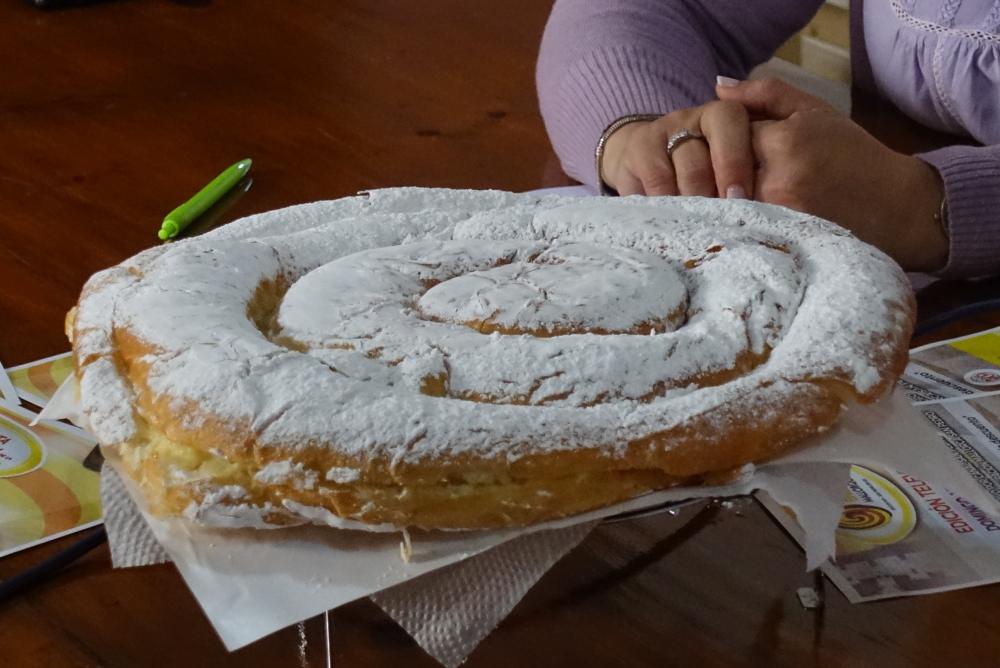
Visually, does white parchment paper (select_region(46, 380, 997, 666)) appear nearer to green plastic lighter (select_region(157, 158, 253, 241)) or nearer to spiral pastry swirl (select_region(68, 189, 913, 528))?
spiral pastry swirl (select_region(68, 189, 913, 528))

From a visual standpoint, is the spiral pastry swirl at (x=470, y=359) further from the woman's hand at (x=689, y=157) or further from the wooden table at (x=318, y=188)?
the woman's hand at (x=689, y=157)

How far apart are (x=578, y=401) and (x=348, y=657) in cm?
20

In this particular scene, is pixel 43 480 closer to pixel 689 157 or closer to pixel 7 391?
pixel 7 391

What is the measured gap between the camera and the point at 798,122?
1019 millimetres

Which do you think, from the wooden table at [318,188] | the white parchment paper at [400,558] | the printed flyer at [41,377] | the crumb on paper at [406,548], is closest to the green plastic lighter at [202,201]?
the wooden table at [318,188]

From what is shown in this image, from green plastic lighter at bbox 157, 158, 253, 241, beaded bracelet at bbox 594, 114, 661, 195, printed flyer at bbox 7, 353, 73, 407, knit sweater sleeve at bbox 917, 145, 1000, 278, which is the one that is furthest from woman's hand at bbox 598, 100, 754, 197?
printed flyer at bbox 7, 353, 73, 407

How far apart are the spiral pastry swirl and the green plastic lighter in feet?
0.96

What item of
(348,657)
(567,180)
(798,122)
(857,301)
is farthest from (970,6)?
(348,657)

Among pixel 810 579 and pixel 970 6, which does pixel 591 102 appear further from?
pixel 810 579

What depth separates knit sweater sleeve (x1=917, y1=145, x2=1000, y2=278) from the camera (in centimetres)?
101

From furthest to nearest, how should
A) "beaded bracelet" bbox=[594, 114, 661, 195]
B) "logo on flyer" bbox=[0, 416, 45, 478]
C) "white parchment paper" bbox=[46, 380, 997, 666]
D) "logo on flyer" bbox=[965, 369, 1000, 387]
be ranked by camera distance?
"beaded bracelet" bbox=[594, 114, 661, 195]
"logo on flyer" bbox=[965, 369, 1000, 387]
"logo on flyer" bbox=[0, 416, 45, 478]
"white parchment paper" bbox=[46, 380, 997, 666]

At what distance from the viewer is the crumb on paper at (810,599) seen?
65 cm

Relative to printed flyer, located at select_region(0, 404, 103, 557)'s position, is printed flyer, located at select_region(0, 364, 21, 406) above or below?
below

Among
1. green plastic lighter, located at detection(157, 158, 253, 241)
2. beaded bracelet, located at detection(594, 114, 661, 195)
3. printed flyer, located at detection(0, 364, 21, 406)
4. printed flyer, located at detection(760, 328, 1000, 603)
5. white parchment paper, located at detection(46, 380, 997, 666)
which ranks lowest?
printed flyer, located at detection(0, 364, 21, 406)
